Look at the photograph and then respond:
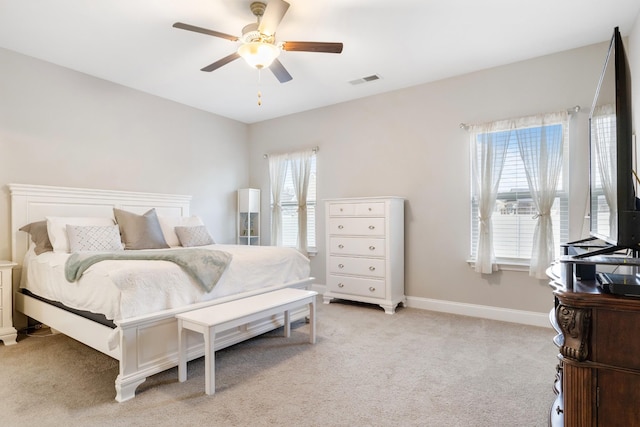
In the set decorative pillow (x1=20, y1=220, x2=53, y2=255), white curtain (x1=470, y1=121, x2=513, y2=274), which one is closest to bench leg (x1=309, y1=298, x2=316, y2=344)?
white curtain (x1=470, y1=121, x2=513, y2=274)

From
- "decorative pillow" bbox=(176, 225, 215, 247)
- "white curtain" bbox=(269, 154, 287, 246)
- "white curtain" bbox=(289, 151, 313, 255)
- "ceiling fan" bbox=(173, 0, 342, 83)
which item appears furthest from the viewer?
"white curtain" bbox=(269, 154, 287, 246)

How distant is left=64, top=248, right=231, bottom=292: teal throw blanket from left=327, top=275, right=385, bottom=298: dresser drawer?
1.95 m

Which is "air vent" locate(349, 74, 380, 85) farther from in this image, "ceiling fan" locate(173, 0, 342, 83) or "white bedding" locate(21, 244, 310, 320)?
"white bedding" locate(21, 244, 310, 320)

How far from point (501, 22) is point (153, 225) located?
12.3 ft

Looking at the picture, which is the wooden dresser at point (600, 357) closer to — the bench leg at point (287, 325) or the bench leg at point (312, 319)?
the bench leg at point (312, 319)

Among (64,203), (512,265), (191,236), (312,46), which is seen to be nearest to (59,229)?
(64,203)

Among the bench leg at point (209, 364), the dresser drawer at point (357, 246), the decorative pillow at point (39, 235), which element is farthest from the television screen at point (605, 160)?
the decorative pillow at point (39, 235)

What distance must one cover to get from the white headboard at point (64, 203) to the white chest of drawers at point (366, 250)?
222cm

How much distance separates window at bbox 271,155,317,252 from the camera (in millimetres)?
5125

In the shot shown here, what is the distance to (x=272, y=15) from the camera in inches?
95.0

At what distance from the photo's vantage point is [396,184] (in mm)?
4371

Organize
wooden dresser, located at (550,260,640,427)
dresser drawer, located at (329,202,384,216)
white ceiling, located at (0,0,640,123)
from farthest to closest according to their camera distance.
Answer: dresser drawer, located at (329,202,384,216) → white ceiling, located at (0,0,640,123) → wooden dresser, located at (550,260,640,427)

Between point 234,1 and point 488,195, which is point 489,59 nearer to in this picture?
point 488,195

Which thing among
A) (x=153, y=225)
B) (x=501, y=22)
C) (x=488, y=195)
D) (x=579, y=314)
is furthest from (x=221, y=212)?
(x=579, y=314)
